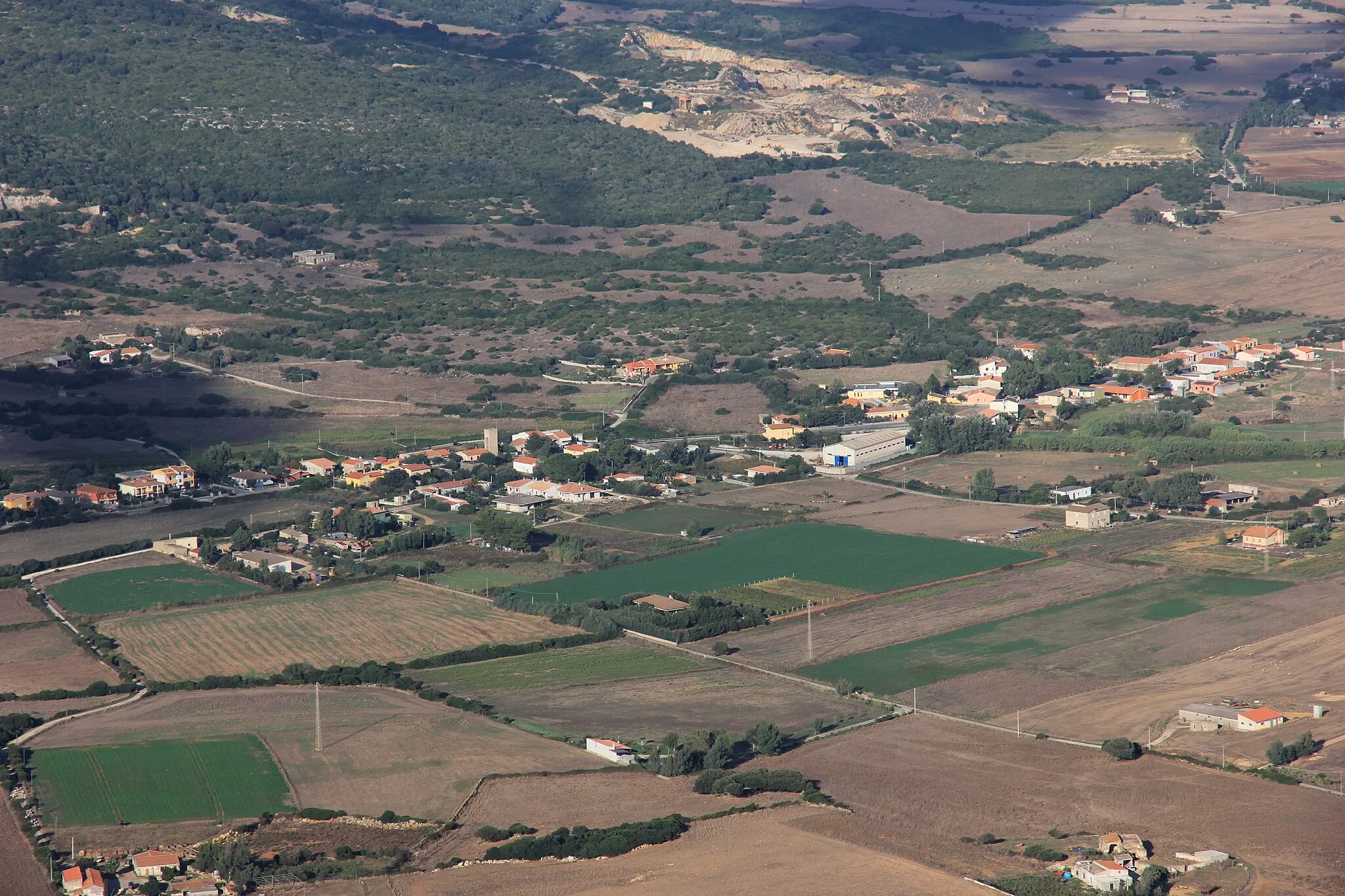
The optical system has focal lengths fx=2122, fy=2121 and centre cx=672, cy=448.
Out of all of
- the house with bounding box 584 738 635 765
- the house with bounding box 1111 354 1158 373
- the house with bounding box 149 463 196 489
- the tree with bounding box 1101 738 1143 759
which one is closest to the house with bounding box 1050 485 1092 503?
the house with bounding box 1111 354 1158 373

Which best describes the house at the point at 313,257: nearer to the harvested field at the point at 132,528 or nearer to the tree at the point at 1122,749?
the harvested field at the point at 132,528

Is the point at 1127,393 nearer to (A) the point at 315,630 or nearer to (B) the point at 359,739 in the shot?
(A) the point at 315,630

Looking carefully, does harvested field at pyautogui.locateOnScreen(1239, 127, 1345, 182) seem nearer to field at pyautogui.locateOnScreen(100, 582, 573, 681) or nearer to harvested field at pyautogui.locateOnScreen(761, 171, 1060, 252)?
harvested field at pyautogui.locateOnScreen(761, 171, 1060, 252)

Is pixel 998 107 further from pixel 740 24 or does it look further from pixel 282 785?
pixel 282 785

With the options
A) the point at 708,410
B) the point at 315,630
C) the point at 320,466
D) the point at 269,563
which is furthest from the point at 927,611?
the point at 708,410

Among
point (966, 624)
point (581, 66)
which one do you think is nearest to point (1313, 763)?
point (966, 624)

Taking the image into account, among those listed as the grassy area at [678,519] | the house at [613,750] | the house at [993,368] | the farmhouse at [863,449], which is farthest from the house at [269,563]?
the house at [993,368]
